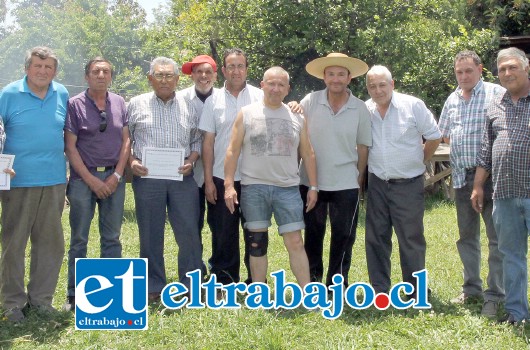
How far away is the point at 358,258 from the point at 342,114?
2.64 metres

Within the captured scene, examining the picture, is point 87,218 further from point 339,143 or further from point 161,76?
point 339,143

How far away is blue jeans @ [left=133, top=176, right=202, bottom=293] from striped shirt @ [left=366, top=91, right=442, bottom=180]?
5.42 feet

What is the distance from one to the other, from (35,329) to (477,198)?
3586 mm

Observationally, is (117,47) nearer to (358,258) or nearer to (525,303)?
(358,258)

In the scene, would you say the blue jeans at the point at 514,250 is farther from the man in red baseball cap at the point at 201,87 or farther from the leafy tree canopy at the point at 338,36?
the leafy tree canopy at the point at 338,36

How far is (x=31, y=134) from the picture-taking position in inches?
194

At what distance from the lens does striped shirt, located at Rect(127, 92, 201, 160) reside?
539 cm

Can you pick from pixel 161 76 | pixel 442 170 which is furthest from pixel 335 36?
pixel 161 76

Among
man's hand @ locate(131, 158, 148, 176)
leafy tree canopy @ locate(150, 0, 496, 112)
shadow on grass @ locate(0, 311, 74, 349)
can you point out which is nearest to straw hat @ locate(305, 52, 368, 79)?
man's hand @ locate(131, 158, 148, 176)

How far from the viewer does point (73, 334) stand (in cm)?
470

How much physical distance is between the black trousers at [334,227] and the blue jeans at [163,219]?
99cm

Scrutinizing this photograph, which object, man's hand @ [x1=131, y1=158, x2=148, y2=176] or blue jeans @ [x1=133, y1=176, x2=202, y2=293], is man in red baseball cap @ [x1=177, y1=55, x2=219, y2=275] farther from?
→ man's hand @ [x1=131, y1=158, x2=148, y2=176]

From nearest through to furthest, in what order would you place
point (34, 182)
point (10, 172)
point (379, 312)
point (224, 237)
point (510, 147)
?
point (510, 147) < point (10, 172) < point (34, 182) < point (379, 312) < point (224, 237)

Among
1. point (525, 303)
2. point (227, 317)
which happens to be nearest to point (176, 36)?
point (227, 317)
